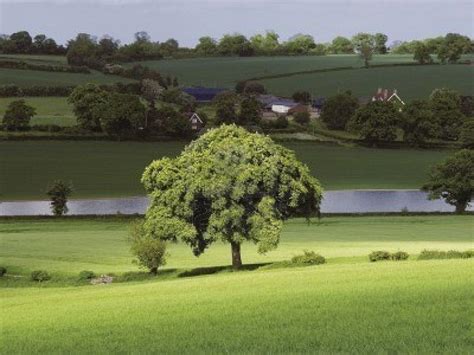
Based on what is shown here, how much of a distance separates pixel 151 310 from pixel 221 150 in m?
26.0

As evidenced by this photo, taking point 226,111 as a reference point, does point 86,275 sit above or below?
above

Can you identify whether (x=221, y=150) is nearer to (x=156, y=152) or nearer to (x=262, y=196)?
(x=262, y=196)

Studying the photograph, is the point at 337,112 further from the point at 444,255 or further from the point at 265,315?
the point at 265,315

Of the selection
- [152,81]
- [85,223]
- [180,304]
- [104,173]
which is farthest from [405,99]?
[180,304]

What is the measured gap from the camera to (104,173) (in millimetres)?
113062

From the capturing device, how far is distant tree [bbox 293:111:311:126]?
5458 inches

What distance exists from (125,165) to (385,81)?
7085 centimetres

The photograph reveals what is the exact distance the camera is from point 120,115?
415 feet

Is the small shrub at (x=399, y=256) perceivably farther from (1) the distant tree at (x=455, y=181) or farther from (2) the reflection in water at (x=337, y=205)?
(1) the distant tree at (x=455, y=181)

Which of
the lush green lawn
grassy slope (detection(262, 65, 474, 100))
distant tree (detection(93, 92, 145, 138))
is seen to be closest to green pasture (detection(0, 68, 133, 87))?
the lush green lawn

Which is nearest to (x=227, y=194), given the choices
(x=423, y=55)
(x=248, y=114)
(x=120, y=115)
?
(x=120, y=115)

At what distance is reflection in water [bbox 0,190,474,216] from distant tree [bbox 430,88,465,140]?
29.1 meters

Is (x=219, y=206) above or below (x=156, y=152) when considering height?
above

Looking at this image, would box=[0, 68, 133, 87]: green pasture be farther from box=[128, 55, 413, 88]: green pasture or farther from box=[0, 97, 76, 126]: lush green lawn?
box=[128, 55, 413, 88]: green pasture
